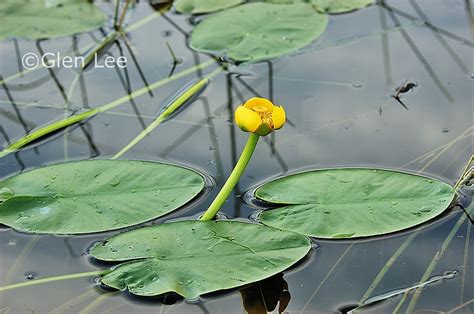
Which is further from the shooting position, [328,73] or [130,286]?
[328,73]

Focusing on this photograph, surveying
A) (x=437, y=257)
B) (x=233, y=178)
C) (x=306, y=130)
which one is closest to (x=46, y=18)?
(x=306, y=130)

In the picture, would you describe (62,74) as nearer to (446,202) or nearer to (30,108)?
(30,108)

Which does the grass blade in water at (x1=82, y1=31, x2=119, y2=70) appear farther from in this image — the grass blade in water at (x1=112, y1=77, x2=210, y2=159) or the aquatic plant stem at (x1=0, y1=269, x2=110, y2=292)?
the aquatic plant stem at (x1=0, y1=269, x2=110, y2=292)

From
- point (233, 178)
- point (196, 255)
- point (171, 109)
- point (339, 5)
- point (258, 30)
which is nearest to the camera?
point (196, 255)

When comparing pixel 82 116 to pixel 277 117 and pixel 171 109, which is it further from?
pixel 277 117

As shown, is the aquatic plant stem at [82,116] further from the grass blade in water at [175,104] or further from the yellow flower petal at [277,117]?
the yellow flower petal at [277,117]

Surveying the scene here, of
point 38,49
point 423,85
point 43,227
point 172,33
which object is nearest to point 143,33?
point 172,33
